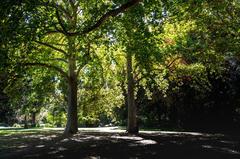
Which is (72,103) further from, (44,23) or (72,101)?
(44,23)

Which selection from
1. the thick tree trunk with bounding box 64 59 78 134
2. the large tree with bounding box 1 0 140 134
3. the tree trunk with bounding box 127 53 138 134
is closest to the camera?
the large tree with bounding box 1 0 140 134

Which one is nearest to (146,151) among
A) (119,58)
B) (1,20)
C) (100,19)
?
(100,19)

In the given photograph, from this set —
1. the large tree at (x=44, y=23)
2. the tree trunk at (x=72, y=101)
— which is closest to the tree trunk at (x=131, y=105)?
the tree trunk at (x=72, y=101)

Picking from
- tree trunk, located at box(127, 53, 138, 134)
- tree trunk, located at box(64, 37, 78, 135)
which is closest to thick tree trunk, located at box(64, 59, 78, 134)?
tree trunk, located at box(64, 37, 78, 135)

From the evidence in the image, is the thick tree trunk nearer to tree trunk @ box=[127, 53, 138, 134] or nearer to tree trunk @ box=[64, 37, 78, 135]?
tree trunk @ box=[64, 37, 78, 135]

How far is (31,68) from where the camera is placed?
93.6 feet

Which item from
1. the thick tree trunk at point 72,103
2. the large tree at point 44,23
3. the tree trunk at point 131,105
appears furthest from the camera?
the tree trunk at point 131,105

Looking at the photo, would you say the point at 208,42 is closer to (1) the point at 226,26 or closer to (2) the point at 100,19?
(1) the point at 226,26

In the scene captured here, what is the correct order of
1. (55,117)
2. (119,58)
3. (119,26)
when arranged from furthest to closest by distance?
1. (55,117)
2. (119,58)
3. (119,26)

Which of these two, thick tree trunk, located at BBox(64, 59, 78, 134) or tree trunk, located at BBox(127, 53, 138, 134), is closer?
thick tree trunk, located at BBox(64, 59, 78, 134)

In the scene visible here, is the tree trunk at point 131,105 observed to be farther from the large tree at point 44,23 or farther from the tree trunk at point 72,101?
the large tree at point 44,23

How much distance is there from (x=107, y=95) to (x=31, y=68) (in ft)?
36.3

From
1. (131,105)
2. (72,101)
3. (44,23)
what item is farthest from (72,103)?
(44,23)

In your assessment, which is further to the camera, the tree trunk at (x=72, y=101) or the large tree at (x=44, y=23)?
the tree trunk at (x=72, y=101)
